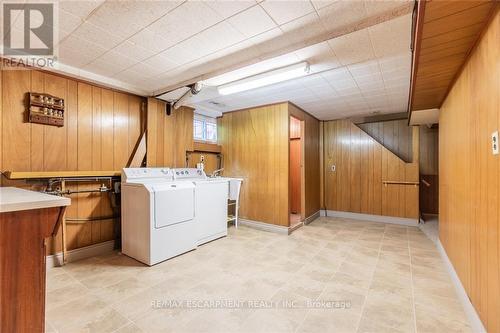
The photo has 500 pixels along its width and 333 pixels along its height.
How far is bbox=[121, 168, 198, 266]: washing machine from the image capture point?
290 cm

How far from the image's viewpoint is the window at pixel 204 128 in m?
5.18

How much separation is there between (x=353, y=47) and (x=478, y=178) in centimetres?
161

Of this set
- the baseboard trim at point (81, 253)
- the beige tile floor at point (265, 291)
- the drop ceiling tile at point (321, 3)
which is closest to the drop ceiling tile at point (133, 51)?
the drop ceiling tile at point (321, 3)

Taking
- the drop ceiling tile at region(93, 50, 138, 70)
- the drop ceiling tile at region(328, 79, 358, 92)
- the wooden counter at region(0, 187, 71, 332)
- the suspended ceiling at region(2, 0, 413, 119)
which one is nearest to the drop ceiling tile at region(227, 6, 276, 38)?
the suspended ceiling at region(2, 0, 413, 119)

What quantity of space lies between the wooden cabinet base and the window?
3.92 m

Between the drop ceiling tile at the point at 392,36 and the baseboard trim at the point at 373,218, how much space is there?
3.91 meters

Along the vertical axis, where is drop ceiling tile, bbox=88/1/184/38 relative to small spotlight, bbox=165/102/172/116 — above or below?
above

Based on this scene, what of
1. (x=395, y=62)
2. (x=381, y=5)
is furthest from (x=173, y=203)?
(x=395, y=62)

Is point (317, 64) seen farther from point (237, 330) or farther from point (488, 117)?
point (237, 330)

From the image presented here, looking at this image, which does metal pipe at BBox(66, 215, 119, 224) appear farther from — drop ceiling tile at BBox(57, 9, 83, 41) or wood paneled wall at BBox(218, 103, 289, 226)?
wood paneled wall at BBox(218, 103, 289, 226)

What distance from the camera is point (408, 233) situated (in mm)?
4363

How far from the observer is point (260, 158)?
4.67 meters

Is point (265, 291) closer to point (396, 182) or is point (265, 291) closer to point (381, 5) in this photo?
point (381, 5)

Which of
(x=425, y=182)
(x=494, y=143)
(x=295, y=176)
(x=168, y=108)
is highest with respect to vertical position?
(x=168, y=108)
